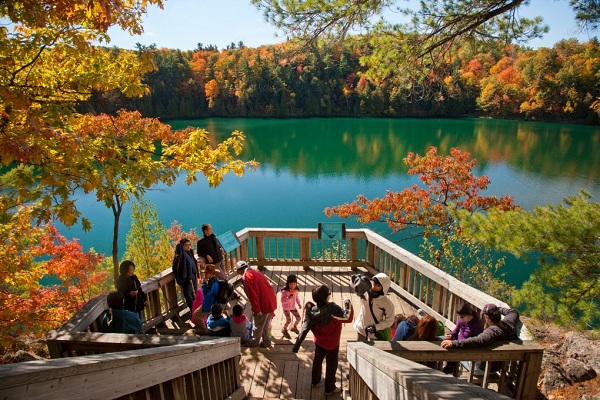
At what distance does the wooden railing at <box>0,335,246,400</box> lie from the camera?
1.33 m

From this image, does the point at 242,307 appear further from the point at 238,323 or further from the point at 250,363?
the point at 250,363

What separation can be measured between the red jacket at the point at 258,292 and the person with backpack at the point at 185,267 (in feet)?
3.06

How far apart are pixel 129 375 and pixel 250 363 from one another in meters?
2.76

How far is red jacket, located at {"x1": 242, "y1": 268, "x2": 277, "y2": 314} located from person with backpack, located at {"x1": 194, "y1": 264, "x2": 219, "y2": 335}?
35cm

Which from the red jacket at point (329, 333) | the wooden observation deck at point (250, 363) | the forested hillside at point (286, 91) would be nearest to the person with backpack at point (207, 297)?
the wooden observation deck at point (250, 363)

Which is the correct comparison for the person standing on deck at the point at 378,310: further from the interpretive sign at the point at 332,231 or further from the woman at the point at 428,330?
the interpretive sign at the point at 332,231

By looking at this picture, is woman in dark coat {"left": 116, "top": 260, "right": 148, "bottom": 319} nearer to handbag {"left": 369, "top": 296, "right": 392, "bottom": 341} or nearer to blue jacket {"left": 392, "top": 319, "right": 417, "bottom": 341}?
handbag {"left": 369, "top": 296, "right": 392, "bottom": 341}

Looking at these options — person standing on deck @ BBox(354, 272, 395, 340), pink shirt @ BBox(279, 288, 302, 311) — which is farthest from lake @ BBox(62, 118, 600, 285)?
person standing on deck @ BBox(354, 272, 395, 340)

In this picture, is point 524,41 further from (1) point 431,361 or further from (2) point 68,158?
(2) point 68,158

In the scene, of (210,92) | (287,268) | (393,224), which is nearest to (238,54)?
(210,92)

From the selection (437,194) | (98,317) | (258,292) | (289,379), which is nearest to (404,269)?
(258,292)

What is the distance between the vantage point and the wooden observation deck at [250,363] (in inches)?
59.9

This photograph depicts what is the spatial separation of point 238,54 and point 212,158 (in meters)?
82.8

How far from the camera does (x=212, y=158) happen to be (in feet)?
15.9
